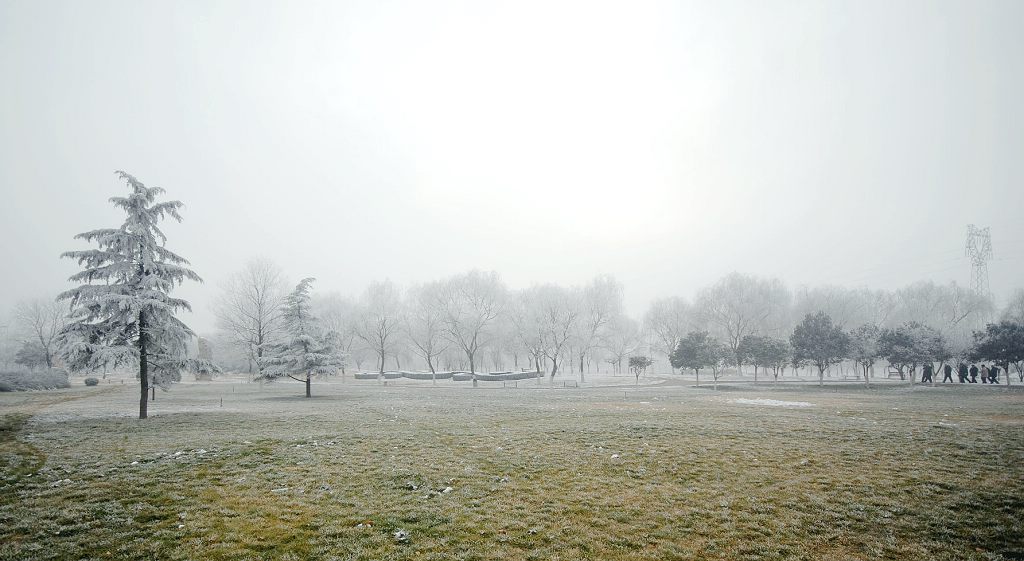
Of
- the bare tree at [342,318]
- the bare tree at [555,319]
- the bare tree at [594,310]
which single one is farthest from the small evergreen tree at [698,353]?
the bare tree at [342,318]

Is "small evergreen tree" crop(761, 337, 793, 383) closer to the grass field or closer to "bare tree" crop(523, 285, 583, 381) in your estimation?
"bare tree" crop(523, 285, 583, 381)

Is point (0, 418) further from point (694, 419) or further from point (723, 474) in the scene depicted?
point (694, 419)

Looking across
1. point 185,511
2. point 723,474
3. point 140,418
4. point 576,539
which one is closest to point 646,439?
point 723,474

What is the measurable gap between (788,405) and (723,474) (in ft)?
77.0

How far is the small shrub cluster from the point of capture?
40.9m

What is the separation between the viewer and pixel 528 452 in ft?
49.0

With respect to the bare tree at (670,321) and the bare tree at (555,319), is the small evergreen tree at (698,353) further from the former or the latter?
Result: the bare tree at (670,321)

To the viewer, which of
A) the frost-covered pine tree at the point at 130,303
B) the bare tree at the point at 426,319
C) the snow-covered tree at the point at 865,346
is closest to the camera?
the frost-covered pine tree at the point at 130,303

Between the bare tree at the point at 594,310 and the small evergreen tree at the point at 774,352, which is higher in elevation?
the bare tree at the point at 594,310

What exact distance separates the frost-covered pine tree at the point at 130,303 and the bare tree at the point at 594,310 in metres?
52.1

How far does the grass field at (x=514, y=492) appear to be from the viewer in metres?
7.73

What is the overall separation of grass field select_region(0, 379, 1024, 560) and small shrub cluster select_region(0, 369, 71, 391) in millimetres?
32005

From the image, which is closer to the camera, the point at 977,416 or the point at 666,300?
the point at 977,416

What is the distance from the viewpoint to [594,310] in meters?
72.5
